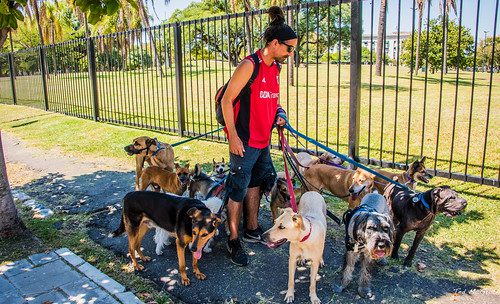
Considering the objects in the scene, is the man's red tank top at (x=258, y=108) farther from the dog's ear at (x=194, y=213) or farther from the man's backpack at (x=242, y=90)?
the dog's ear at (x=194, y=213)

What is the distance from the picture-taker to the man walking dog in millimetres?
3918

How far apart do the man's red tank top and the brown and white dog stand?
146 cm

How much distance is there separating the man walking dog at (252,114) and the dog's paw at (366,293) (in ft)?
3.98

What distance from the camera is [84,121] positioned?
46.5 ft

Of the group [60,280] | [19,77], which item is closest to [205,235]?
[60,280]

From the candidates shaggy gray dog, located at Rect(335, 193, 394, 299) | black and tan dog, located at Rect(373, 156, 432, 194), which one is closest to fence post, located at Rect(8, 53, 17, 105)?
black and tan dog, located at Rect(373, 156, 432, 194)

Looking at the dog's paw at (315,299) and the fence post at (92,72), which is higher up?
the fence post at (92,72)

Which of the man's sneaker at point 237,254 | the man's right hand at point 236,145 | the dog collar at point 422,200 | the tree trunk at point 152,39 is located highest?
the tree trunk at point 152,39

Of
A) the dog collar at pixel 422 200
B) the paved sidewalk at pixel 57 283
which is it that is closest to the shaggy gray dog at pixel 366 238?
the dog collar at pixel 422 200

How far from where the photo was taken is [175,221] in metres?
4.04

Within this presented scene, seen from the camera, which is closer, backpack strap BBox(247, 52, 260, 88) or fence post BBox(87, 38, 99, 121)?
backpack strap BBox(247, 52, 260, 88)

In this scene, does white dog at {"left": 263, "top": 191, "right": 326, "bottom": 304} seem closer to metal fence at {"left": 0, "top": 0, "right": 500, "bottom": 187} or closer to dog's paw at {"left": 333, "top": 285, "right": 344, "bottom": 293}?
dog's paw at {"left": 333, "top": 285, "right": 344, "bottom": 293}

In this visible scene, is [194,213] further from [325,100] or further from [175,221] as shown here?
[325,100]

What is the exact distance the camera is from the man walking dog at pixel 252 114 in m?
3.92
